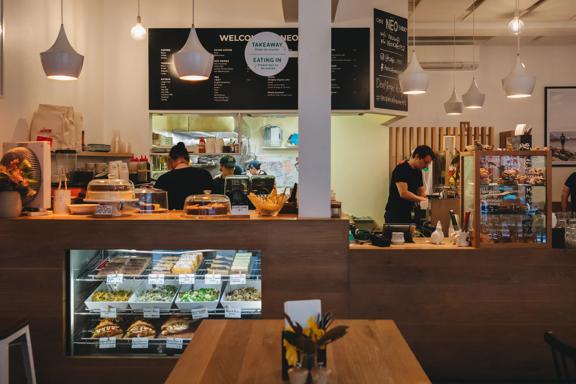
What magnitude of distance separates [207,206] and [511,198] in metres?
2.14

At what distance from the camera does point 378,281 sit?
12.4ft

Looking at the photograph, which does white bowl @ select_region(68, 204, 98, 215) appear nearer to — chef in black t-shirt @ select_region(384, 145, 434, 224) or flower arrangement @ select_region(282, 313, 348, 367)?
flower arrangement @ select_region(282, 313, 348, 367)

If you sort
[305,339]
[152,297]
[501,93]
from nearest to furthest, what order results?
[305,339]
[152,297]
[501,93]

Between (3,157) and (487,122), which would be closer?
(3,157)

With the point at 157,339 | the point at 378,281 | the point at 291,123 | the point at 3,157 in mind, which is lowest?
the point at 157,339

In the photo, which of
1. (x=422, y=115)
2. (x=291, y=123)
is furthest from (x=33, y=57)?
(x=422, y=115)

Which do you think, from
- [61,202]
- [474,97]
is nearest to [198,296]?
[61,202]

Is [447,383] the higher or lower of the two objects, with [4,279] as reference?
lower

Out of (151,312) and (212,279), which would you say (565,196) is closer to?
(212,279)

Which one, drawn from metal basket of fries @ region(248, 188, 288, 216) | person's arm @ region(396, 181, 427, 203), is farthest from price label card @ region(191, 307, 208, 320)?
person's arm @ region(396, 181, 427, 203)

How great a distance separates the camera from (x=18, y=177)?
12.2 ft

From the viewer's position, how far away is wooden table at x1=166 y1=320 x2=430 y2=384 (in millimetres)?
1861

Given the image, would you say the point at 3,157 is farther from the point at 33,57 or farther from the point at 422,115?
the point at 422,115

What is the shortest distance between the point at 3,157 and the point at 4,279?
2.80 ft
